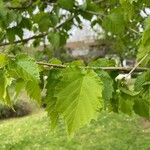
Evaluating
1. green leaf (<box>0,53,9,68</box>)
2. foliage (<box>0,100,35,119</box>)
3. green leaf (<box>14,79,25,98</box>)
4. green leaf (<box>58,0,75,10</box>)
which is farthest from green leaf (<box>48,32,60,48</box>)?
foliage (<box>0,100,35,119</box>)

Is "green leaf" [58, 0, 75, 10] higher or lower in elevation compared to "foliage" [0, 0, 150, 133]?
higher

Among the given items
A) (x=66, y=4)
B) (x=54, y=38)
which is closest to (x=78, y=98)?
(x=66, y=4)

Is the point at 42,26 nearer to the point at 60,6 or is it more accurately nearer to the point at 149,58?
the point at 60,6

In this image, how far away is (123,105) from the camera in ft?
5.58

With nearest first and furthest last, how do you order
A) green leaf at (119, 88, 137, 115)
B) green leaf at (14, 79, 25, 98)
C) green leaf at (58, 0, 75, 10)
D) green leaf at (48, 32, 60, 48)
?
green leaf at (14, 79, 25, 98)
green leaf at (119, 88, 137, 115)
green leaf at (58, 0, 75, 10)
green leaf at (48, 32, 60, 48)

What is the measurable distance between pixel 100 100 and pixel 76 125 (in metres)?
0.10

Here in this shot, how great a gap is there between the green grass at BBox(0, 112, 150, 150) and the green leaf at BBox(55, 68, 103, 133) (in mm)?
8506

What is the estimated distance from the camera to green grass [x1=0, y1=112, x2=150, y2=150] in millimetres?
11203

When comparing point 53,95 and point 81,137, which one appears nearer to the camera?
point 53,95

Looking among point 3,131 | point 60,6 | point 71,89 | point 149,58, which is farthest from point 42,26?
point 3,131

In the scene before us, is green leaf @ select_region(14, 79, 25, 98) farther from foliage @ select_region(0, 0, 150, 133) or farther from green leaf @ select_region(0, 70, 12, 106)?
green leaf @ select_region(0, 70, 12, 106)

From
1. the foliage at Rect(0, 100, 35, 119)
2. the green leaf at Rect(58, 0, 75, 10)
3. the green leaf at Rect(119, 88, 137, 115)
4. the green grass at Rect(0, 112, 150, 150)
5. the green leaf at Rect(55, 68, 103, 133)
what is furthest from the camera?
the foliage at Rect(0, 100, 35, 119)

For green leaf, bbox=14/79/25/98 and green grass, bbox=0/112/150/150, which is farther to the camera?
green grass, bbox=0/112/150/150

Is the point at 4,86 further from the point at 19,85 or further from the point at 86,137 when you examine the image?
the point at 86,137
